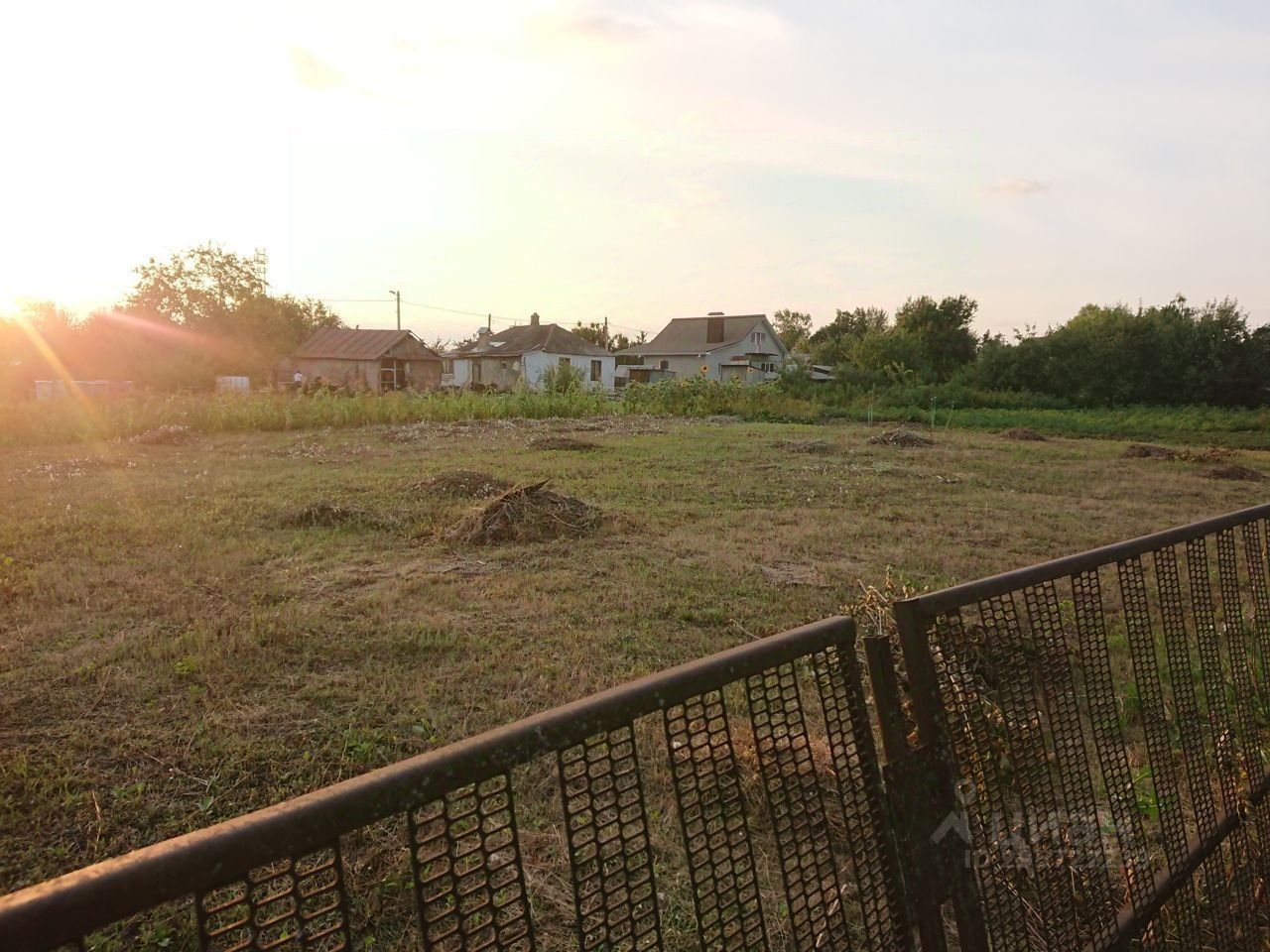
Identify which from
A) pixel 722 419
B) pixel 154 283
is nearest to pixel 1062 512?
pixel 722 419

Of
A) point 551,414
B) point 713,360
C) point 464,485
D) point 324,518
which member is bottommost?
point 324,518

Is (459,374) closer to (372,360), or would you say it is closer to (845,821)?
(372,360)

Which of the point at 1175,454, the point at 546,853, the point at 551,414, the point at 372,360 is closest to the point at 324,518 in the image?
the point at 546,853

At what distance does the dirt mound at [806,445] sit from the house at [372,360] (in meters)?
26.2

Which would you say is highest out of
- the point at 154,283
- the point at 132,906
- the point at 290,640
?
the point at 154,283

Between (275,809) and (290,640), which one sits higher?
(275,809)

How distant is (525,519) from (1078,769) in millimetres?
6471

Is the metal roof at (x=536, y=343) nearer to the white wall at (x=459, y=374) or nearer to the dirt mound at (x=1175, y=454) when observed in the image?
the white wall at (x=459, y=374)

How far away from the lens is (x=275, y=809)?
80cm

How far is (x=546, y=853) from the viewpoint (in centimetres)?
294

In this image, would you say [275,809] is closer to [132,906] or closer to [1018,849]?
[132,906]

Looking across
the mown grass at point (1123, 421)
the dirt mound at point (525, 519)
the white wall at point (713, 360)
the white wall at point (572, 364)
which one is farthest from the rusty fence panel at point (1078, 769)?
the white wall at point (713, 360)

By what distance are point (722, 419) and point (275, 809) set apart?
81.5ft

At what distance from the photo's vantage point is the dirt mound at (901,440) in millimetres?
18031
